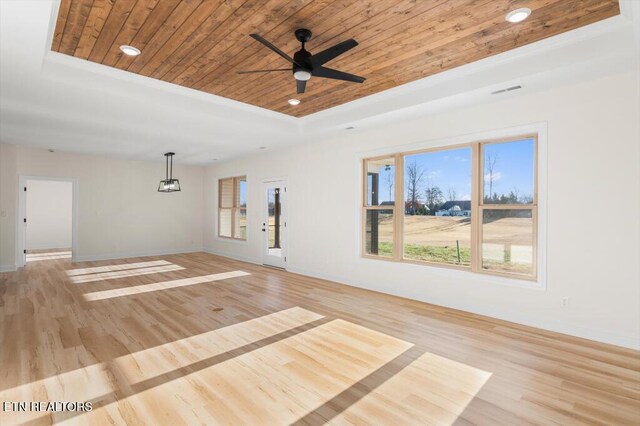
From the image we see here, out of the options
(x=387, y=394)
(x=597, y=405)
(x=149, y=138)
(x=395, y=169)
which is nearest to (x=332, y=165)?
→ (x=395, y=169)

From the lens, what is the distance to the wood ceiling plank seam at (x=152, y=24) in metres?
2.50

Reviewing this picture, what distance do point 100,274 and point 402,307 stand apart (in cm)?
613

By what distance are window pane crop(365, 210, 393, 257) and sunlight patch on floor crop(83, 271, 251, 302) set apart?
2.84 metres

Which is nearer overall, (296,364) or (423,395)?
(423,395)

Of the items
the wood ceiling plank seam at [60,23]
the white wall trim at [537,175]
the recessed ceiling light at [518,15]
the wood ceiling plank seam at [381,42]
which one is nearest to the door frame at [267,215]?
the white wall trim at [537,175]

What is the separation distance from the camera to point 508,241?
412 centimetres

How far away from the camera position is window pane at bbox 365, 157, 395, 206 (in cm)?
541

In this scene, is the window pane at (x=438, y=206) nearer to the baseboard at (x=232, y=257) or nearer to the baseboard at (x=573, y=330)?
the baseboard at (x=573, y=330)

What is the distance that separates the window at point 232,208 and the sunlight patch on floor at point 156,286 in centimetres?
215

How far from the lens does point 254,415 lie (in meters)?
2.14

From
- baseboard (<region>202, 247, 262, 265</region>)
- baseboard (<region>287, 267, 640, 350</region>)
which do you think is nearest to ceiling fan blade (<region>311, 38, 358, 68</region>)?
A: baseboard (<region>287, 267, 640, 350</region>)

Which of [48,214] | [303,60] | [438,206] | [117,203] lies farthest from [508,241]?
[48,214]

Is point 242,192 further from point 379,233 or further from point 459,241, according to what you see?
point 459,241

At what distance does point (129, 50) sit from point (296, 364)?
3.46 metres
